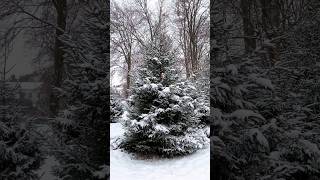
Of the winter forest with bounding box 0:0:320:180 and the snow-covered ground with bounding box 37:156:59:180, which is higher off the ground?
the winter forest with bounding box 0:0:320:180

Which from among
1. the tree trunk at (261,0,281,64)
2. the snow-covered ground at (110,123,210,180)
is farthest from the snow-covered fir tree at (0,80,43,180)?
the tree trunk at (261,0,281,64)

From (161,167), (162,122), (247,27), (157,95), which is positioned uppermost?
(247,27)

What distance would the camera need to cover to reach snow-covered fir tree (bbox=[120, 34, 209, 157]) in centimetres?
395

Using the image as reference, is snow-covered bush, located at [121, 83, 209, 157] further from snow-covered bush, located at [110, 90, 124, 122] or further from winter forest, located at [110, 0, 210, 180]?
snow-covered bush, located at [110, 90, 124, 122]

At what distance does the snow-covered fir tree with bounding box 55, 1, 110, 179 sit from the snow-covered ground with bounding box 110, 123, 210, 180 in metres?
1.05

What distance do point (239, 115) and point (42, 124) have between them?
4.17ft

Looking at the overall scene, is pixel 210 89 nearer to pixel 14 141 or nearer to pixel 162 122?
pixel 14 141

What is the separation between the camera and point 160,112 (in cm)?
402

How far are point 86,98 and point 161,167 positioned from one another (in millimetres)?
1713

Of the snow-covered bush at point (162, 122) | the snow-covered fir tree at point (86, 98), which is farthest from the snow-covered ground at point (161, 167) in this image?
the snow-covered fir tree at point (86, 98)

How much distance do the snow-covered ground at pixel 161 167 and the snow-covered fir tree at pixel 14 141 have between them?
1.16m

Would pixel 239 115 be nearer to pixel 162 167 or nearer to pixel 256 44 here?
pixel 256 44

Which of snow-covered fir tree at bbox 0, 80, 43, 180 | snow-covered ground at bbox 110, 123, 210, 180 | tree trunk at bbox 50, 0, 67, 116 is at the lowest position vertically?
snow-covered ground at bbox 110, 123, 210, 180

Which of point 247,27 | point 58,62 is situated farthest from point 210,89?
point 58,62
